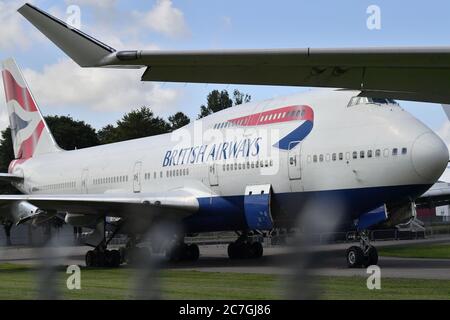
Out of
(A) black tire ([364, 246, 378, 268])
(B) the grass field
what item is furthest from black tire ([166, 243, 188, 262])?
(B) the grass field

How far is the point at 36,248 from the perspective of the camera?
675 cm

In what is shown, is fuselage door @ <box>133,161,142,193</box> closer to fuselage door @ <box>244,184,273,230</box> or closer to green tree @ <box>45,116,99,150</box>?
fuselage door @ <box>244,184,273,230</box>

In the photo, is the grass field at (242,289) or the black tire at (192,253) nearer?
the grass field at (242,289)

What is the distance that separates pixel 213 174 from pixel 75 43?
1568 centimetres

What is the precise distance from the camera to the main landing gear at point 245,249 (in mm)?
24312

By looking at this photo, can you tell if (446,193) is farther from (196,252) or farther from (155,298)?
(155,298)

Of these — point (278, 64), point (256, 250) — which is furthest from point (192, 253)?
point (278, 64)

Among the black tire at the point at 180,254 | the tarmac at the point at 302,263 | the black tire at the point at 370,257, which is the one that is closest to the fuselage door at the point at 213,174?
the tarmac at the point at 302,263

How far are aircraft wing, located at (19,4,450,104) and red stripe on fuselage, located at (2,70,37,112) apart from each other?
1129 inches

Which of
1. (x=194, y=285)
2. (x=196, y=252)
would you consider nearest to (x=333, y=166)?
(x=194, y=285)

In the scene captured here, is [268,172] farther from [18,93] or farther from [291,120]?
[18,93]

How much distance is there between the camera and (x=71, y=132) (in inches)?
2904

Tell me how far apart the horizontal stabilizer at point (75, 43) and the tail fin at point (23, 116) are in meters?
28.4

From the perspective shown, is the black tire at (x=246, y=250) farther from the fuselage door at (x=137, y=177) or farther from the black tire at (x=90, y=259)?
the black tire at (x=90, y=259)
